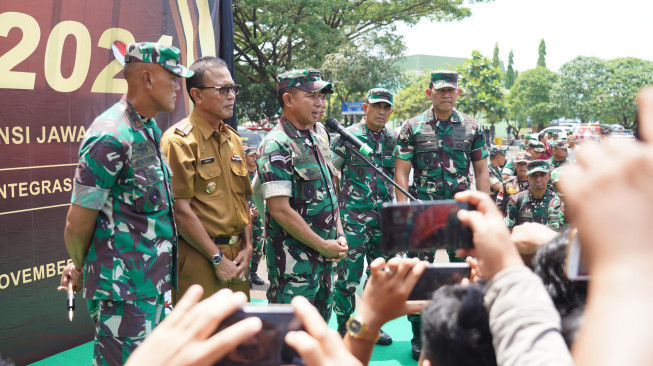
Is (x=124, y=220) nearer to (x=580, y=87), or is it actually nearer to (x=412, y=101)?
(x=412, y=101)

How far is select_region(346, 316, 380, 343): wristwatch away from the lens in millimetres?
1185

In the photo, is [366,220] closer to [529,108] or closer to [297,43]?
[297,43]

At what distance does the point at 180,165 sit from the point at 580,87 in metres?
56.8

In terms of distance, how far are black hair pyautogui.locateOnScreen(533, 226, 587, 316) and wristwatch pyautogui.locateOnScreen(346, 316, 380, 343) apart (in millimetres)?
414

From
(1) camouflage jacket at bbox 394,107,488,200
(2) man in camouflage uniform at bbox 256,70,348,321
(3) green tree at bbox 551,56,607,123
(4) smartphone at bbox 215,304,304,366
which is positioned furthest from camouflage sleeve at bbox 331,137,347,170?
(3) green tree at bbox 551,56,607,123

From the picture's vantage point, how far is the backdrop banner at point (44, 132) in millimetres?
3229

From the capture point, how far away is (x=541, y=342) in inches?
29.5

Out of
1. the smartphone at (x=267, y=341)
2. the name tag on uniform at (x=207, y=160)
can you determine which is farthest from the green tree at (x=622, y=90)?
the smartphone at (x=267, y=341)

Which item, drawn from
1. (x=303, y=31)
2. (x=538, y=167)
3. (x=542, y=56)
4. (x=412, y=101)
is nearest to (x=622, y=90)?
(x=412, y=101)

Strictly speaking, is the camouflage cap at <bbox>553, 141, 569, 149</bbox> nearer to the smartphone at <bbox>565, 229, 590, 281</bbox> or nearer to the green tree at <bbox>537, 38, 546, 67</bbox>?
the smartphone at <bbox>565, 229, 590, 281</bbox>

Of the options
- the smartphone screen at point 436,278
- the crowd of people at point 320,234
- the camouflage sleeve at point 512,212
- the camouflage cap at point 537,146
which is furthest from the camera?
the camouflage cap at point 537,146

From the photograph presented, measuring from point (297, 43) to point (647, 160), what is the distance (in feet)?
57.1

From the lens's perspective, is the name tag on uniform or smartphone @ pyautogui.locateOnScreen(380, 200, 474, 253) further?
the name tag on uniform

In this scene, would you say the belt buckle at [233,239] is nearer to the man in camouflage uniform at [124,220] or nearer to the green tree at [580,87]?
the man in camouflage uniform at [124,220]
